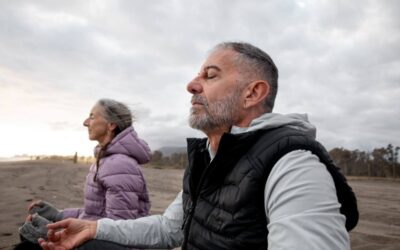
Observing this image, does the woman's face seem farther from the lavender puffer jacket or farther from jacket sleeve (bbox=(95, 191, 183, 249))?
jacket sleeve (bbox=(95, 191, 183, 249))

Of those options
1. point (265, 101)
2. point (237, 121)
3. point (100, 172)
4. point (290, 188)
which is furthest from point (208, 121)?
point (100, 172)

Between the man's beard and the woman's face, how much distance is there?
196 centimetres

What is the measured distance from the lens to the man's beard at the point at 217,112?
225cm

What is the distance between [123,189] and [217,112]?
1.56m

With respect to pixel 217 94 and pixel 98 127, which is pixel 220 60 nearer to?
pixel 217 94

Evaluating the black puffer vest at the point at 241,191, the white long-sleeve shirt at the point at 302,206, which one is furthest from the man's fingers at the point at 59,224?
the white long-sleeve shirt at the point at 302,206

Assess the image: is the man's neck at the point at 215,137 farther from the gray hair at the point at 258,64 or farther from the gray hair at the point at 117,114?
the gray hair at the point at 117,114

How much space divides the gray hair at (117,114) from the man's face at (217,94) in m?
1.87

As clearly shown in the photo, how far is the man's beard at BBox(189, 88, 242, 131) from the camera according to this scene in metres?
2.25

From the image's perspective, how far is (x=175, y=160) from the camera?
49156 millimetres

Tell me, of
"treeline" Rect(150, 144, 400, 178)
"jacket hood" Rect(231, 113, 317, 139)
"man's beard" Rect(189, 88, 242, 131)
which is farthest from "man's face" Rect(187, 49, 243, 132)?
"treeline" Rect(150, 144, 400, 178)

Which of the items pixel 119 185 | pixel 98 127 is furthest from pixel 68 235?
pixel 98 127

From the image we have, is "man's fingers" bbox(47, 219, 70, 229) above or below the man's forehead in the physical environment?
below

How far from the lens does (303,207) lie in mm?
1442
